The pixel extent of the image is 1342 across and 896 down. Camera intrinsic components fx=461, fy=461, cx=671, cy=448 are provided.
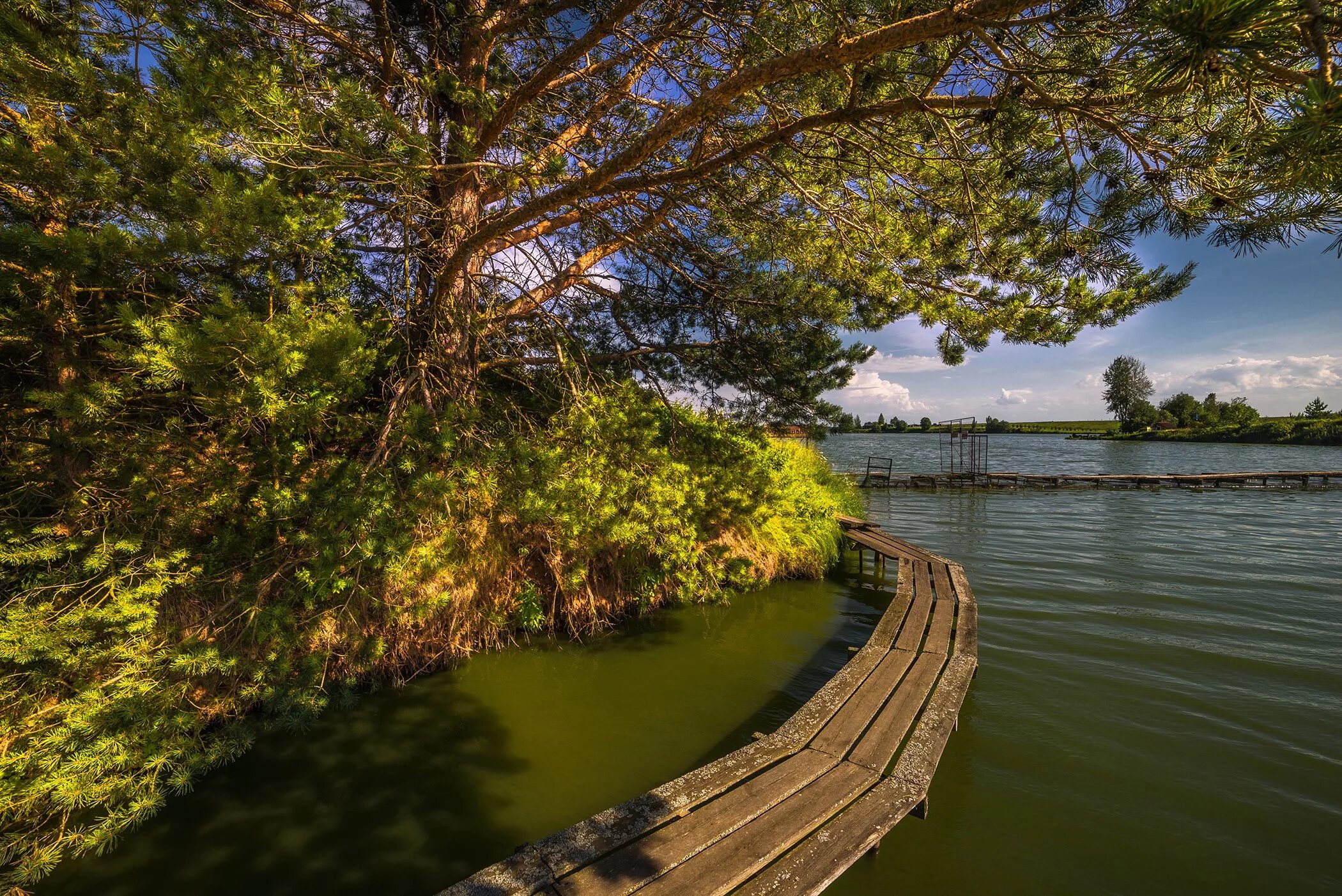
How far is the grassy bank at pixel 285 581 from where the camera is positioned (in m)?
2.21

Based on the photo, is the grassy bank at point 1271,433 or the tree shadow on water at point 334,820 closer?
the tree shadow on water at point 334,820

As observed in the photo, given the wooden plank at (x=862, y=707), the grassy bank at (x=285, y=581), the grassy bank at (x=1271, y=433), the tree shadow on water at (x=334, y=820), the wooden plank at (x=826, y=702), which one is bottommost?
the tree shadow on water at (x=334, y=820)

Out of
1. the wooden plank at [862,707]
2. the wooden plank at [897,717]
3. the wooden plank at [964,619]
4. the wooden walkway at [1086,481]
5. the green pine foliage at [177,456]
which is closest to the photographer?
the green pine foliage at [177,456]

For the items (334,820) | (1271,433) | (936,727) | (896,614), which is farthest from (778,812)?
(1271,433)

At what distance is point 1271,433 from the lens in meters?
49.7

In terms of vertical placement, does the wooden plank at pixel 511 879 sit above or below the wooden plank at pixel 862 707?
above

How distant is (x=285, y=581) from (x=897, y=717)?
4328mm

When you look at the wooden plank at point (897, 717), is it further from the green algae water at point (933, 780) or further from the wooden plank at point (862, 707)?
the green algae water at point (933, 780)

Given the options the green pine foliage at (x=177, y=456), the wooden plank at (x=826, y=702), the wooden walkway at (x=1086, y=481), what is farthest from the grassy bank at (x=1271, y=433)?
the green pine foliage at (x=177, y=456)

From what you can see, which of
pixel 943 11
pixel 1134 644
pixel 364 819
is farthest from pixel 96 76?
pixel 1134 644

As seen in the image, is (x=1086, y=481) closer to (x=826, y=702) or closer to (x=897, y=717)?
(x=897, y=717)

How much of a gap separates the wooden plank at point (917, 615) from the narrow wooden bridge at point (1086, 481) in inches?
586

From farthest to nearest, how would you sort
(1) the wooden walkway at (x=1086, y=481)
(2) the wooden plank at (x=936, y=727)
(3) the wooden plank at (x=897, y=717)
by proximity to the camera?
(1) the wooden walkway at (x=1086, y=481) < (3) the wooden plank at (x=897, y=717) < (2) the wooden plank at (x=936, y=727)

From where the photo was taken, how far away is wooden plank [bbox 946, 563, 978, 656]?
14.2ft
